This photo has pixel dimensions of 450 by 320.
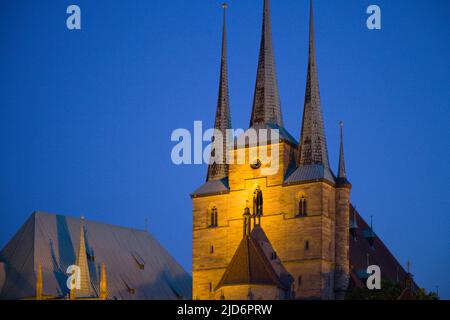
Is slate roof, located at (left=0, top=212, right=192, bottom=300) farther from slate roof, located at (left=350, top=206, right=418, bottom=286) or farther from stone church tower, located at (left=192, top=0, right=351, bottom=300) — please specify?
slate roof, located at (left=350, top=206, right=418, bottom=286)

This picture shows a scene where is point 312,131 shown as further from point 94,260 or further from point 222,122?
point 94,260

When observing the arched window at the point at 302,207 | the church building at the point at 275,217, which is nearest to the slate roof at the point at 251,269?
the church building at the point at 275,217

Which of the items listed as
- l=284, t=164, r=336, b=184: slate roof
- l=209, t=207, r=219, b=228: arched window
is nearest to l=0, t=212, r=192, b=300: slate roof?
l=209, t=207, r=219, b=228: arched window

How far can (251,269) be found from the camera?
63406 mm

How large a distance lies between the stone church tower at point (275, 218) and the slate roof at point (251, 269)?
0.21 ft

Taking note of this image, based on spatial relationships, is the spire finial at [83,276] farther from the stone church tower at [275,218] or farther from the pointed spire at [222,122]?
the pointed spire at [222,122]

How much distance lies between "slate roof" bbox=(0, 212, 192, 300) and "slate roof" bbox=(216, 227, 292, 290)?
981 cm

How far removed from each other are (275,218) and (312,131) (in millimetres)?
6452

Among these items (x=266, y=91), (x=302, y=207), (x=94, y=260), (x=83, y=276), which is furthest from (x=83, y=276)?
(x=266, y=91)

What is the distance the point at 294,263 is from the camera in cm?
6694

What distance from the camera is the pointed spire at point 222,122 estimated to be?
240ft
